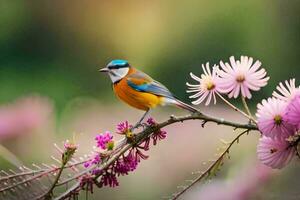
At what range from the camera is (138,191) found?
2533 mm

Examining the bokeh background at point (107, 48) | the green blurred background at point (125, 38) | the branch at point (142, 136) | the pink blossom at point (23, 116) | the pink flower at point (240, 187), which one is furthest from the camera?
the green blurred background at point (125, 38)

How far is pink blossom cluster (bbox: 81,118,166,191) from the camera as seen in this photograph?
0.44m

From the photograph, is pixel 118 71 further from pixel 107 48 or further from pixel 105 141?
pixel 107 48

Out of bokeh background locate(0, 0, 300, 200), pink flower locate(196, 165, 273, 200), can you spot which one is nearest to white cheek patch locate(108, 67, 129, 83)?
pink flower locate(196, 165, 273, 200)

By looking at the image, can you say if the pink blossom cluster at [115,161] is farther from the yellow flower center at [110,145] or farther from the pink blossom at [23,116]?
the pink blossom at [23,116]

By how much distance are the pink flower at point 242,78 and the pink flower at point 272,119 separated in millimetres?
27

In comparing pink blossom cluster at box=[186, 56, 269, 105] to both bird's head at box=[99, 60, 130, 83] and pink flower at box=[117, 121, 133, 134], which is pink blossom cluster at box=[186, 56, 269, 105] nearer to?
pink flower at box=[117, 121, 133, 134]

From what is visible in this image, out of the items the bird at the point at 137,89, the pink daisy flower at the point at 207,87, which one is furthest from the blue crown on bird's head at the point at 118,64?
the pink daisy flower at the point at 207,87

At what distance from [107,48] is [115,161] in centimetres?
353

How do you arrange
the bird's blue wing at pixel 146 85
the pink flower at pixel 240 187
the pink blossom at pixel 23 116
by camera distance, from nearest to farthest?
the bird's blue wing at pixel 146 85
the pink flower at pixel 240 187
the pink blossom at pixel 23 116

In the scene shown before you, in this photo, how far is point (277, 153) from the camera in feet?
1.56

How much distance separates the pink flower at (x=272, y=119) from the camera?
0.46 m

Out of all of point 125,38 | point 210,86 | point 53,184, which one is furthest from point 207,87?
point 125,38

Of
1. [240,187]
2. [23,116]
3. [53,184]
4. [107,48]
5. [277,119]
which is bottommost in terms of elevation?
[53,184]
